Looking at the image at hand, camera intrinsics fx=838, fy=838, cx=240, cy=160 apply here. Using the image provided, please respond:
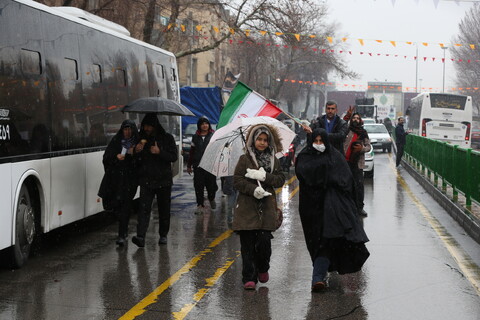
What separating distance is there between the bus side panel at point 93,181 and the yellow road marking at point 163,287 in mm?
1849

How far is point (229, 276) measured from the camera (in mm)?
8734

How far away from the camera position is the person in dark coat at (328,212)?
7.85 metres

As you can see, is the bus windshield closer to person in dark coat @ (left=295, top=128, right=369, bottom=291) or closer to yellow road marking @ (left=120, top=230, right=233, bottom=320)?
yellow road marking @ (left=120, top=230, right=233, bottom=320)

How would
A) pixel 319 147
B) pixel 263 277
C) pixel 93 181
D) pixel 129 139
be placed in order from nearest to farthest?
pixel 319 147
pixel 263 277
pixel 129 139
pixel 93 181

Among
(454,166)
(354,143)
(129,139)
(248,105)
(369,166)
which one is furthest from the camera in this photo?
(369,166)

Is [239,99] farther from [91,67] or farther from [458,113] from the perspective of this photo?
[458,113]

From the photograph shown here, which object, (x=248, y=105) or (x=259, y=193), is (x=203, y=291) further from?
(x=248, y=105)

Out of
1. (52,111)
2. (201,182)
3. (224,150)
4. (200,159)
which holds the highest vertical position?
(52,111)

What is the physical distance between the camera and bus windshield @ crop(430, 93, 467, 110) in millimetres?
43156

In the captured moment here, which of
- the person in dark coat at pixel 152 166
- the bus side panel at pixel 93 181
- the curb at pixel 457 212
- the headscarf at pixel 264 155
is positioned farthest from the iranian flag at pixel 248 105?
the curb at pixel 457 212

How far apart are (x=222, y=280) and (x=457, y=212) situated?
22.7ft

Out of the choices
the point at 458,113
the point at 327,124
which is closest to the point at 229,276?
the point at 327,124

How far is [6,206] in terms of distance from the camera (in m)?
8.52

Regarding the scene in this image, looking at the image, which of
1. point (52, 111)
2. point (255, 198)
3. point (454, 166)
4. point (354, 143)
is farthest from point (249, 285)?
point (454, 166)
